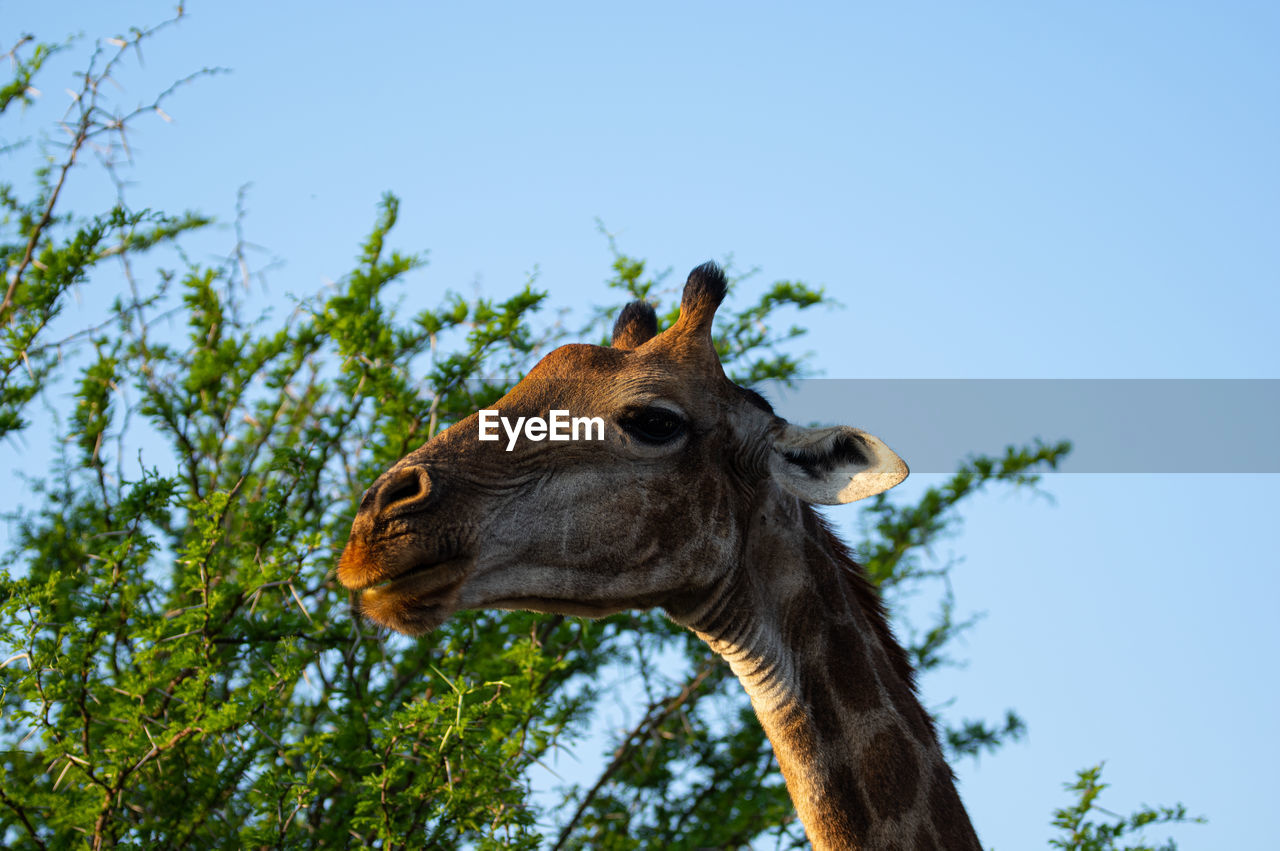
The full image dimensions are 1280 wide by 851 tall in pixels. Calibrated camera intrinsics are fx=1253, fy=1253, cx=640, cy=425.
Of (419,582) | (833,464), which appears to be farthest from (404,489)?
(833,464)

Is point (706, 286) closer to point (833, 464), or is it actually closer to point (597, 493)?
point (833, 464)

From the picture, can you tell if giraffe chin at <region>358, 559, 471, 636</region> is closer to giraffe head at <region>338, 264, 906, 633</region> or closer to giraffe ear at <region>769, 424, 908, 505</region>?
giraffe head at <region>338, 264, 906, 633</region>

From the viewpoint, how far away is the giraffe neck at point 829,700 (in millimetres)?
4273

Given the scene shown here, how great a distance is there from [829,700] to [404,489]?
1.66 metres

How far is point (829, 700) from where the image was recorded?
4.43m

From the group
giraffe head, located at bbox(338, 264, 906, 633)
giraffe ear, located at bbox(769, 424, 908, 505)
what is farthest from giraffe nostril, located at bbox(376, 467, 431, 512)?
giraffe ear, located at bbox(769, 424, 908, 505)

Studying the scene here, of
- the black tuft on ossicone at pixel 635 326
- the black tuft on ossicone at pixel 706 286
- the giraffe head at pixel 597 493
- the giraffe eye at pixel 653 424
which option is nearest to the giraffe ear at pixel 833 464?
the giraffe head at pixel 597 493

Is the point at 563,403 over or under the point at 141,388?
under

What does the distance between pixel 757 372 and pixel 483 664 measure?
10.3 ft

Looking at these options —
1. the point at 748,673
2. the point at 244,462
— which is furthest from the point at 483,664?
the point at 244,462

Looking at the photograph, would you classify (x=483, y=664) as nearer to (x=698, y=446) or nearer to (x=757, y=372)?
(x=698, y=446)

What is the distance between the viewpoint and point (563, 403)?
4566 mm

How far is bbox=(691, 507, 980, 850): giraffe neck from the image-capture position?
14.0ft

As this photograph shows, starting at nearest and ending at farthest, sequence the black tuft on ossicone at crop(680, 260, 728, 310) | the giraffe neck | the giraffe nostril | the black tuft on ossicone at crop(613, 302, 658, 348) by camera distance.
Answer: the giraffe nostril < the giraffe neck < the black tuft on ossicone at crop(680, 260, 728, 310) < the black tuft on ossicone at crop(613, 302, 658, 348)
